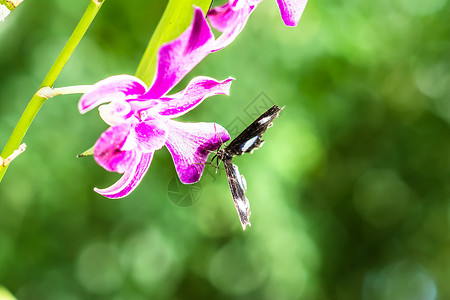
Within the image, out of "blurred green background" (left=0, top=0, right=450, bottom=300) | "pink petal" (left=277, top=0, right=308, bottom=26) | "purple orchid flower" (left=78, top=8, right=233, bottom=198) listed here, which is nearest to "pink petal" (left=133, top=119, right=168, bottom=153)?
"purple orchid flower" (left=78, top=8, right=233, bottom=198)

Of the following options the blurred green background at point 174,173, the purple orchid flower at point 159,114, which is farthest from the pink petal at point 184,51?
the blurred green background at point 174,173

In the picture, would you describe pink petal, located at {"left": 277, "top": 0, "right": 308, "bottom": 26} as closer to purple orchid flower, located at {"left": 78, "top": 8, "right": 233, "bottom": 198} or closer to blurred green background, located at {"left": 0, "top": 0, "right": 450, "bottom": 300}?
purple orchid flower, located at {"left": 78, "top": 8, "right": 233, "bottom": 198}

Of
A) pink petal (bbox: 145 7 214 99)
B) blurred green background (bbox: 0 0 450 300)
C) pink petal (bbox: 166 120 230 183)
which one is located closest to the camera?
pink petal (bbox: 145 7 214 99)

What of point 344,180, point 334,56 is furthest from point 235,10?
point 344,180

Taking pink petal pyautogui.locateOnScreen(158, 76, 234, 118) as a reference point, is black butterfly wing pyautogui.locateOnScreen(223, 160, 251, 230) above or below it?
below

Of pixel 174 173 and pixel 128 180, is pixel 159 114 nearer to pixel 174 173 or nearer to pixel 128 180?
pixel 128 180

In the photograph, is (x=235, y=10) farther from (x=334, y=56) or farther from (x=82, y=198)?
(x=334, y=56)

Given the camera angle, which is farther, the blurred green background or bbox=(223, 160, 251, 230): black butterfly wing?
the blurred green background

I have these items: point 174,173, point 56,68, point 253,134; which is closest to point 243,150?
point 253,134
